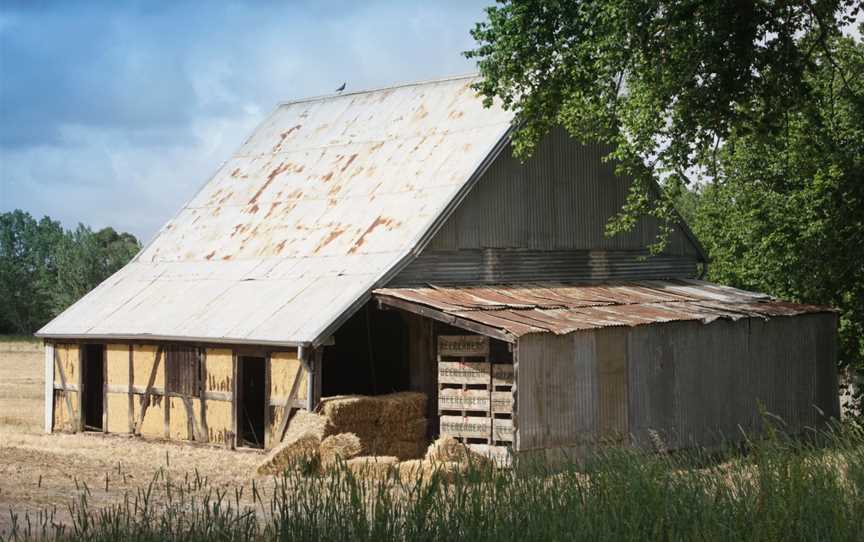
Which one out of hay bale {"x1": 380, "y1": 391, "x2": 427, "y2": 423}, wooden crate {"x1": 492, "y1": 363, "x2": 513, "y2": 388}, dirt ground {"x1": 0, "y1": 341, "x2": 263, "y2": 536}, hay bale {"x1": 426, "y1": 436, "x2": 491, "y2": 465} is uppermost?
wooden crate {"x1": 492, "y1": 363, "x2": 513, "y2": 388}

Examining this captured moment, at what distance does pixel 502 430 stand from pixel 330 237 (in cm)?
617

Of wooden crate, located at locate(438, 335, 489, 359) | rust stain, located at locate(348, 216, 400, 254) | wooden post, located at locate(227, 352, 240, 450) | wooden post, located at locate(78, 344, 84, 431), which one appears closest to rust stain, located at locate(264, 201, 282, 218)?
rust stain, located at locate(348, 216, 400, 254)

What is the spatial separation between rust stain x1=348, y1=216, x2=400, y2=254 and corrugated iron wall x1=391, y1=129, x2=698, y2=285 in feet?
3.35

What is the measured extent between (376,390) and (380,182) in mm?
4098

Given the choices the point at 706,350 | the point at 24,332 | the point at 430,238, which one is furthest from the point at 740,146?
the point at 24,332

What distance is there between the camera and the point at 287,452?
1762 cm

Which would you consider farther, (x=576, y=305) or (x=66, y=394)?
(x=66, y=394)

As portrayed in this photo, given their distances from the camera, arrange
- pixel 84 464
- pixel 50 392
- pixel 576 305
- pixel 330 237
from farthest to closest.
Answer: pixel 50 392 → pixel 330 237 → pixel 576 305 → pixel 84 464

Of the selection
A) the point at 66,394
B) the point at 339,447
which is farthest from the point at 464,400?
the point at 66,394

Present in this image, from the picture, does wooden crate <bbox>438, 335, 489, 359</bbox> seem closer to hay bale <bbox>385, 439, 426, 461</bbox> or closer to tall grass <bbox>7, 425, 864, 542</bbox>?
hay bale <bbox>385, 439, 426, 461</bbox>

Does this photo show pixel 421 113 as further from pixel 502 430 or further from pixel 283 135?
pixel 502 430

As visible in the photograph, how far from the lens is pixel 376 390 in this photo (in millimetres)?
24297

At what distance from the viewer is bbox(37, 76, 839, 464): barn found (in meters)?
19.0

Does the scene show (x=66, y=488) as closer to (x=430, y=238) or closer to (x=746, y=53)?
(x=430, y=238)
